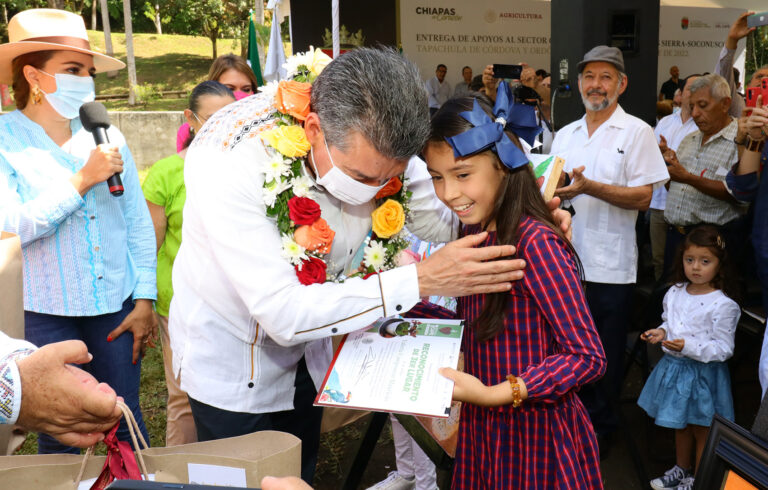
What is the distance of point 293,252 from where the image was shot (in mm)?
1849

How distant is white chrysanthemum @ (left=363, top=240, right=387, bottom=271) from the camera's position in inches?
83.0

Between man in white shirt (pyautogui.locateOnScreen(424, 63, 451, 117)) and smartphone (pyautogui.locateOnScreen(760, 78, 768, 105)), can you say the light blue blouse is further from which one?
man in white shirt (pyautogui.locateOnScreen(424, 63, 451, 117))

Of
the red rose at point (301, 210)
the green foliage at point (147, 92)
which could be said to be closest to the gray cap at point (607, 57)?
the red rose at point (301, 210)

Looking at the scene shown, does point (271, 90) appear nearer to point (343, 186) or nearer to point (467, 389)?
point (343, 186)

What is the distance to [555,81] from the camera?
17.9ft

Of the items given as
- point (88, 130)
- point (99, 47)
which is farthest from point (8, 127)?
point (99, 47)

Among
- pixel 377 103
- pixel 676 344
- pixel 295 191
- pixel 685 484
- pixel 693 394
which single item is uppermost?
pixel 377 103

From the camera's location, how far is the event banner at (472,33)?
12133 mm

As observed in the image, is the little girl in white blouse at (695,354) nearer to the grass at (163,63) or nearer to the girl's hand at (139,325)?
the girl's hand at (139,325)

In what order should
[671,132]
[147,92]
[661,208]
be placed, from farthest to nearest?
[147,92]
[671,132]
[661,208]

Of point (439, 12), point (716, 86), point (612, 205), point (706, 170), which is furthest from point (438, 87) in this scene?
point (612, 205)

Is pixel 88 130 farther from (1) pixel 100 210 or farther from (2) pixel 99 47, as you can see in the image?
(2) pixel 99 47

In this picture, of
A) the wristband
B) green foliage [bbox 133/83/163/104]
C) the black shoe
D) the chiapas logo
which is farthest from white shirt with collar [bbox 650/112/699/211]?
green foliage [bbox 133/83/163/104]

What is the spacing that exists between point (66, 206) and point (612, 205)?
A: 115 inches
